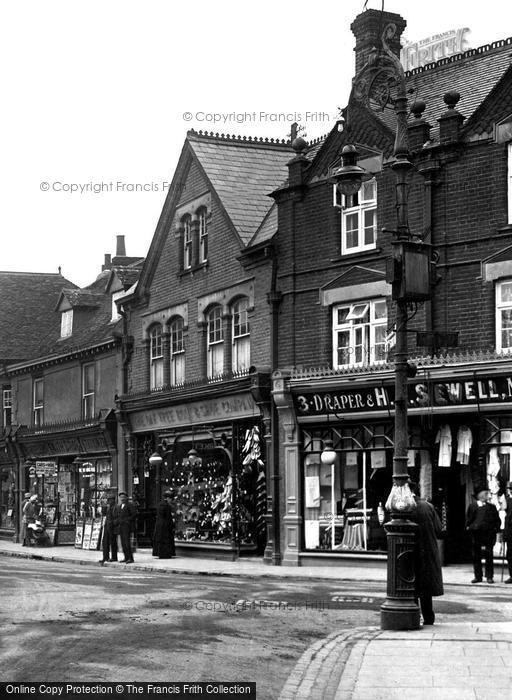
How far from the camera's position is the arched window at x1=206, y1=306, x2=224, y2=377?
29828 mm

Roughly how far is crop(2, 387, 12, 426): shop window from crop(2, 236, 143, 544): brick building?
0.04 metres

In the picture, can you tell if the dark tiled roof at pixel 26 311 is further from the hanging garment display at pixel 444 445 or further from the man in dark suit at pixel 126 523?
the hanging garment display at pixel 444 445

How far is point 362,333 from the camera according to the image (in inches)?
A: 992

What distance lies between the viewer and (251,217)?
98.1ft

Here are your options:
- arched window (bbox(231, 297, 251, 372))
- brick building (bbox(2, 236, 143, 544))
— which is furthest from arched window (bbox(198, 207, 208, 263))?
brick building (bbox(2, 236, 143, 544))

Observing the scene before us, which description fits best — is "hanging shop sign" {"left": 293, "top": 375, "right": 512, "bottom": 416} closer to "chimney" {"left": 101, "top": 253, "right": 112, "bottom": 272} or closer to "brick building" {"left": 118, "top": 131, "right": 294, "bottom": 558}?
"brick building" {"left": 118, "top": 131, "right": 294, "bottom": 558}

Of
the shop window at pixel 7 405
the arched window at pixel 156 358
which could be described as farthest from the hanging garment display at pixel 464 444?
the shop window at pixel 7 405

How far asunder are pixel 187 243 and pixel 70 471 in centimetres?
1152

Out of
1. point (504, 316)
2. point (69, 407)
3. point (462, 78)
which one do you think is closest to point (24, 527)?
point (69, 407)

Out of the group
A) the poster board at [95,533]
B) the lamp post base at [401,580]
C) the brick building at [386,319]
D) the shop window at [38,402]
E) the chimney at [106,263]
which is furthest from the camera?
the chimney at [106,263]

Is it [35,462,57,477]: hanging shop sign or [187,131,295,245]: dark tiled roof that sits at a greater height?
[187,131,295,245]: dark tiled roof

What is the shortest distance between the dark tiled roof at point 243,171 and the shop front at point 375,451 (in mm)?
5755

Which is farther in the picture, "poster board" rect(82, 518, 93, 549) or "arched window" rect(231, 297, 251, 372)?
"poster board" rect(82, 518, 93, 549)

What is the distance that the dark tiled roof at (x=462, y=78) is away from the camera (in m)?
25.2
